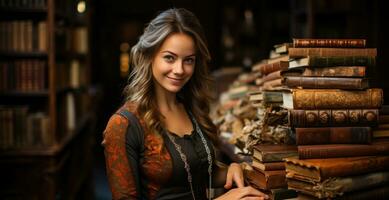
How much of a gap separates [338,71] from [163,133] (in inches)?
26.0

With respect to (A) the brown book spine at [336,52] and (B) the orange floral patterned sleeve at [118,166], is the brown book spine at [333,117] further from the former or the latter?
(B) the orange floral patterned sleeve at [118,166]

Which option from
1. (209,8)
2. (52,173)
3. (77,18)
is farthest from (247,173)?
(209,8)

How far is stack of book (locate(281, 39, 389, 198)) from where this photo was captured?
1.39 m

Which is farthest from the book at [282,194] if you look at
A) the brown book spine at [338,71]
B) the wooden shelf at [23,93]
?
the wooden shelf at [23,93]

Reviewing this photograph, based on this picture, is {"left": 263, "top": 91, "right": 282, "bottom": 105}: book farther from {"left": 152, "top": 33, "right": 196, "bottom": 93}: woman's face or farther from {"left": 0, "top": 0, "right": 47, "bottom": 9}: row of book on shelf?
{"left": 0, "top": 0, "right": 47, "bottom": 9}: row of book on shelf

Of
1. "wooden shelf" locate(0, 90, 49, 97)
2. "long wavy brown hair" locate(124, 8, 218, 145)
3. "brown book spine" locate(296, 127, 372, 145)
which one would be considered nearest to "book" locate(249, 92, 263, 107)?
"long wavy brown hair" locate(124, 8, 218, 145)

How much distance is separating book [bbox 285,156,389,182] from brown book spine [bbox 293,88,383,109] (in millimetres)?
155

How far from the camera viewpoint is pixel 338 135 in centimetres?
148

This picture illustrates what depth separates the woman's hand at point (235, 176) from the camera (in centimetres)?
183

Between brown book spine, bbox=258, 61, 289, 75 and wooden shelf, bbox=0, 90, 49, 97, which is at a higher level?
brown book spine, bbox=258, 61, 289, 75

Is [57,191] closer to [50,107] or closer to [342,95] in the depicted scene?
[50,107]

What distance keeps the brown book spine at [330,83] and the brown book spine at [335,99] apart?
0.02 m

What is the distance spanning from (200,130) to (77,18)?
12.6ft

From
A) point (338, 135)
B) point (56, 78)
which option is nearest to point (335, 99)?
point (338, 135)
